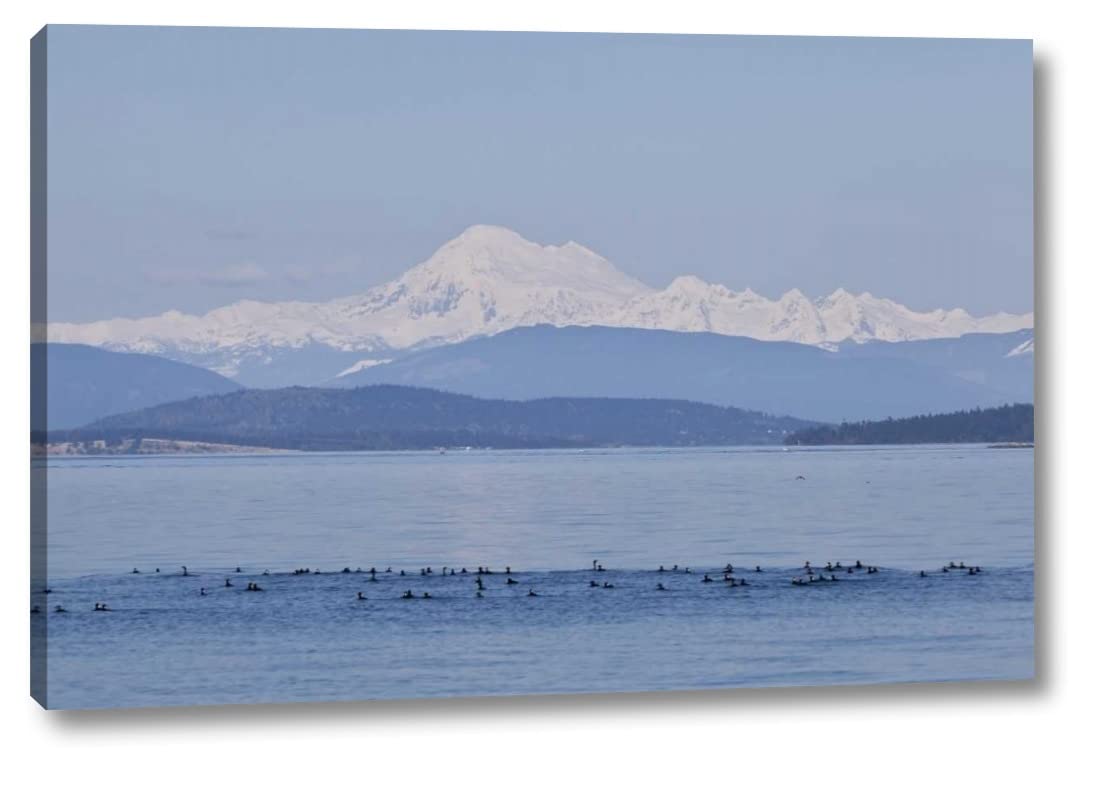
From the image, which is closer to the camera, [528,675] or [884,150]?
[528,675]

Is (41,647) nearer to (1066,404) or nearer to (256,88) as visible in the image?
(256,88)

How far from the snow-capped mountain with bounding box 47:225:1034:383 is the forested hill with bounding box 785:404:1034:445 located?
37.0 inches

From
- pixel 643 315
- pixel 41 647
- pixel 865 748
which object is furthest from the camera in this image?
pixel 643 315

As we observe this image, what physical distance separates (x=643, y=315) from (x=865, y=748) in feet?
15.9

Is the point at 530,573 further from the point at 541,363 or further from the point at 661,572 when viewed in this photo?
the point at 541,363

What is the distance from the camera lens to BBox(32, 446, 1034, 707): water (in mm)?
20922

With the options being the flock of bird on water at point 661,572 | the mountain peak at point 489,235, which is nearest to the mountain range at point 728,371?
the mountain peak at point 489,235

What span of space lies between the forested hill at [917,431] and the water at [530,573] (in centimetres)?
17


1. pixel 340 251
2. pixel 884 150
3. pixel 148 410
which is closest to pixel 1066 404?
pixel 884 150

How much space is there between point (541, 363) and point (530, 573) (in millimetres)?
2107

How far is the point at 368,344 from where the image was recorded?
22.5 metres

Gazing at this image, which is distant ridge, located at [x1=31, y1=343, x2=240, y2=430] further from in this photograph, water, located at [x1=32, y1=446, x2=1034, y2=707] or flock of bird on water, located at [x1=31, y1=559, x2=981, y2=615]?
flock of bird on water, located at [x1=31, y1=559, x2=981, y2=615]

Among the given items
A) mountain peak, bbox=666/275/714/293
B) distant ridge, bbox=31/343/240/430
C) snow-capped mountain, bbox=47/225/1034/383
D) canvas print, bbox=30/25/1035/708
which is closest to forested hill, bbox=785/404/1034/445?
canvas print, bbox=30/25/1035/708

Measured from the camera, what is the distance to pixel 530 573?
74.1ft
